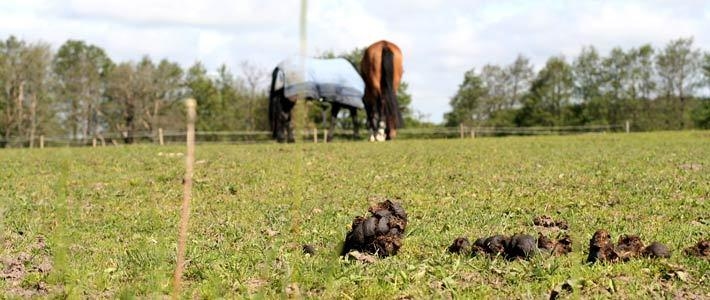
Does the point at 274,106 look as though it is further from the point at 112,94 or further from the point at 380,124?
the point at 112,94

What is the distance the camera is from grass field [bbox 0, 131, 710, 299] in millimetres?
4379

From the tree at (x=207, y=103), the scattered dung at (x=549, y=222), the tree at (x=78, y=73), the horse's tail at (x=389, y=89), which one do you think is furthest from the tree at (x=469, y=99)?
the scattered dung at (x=549, y=222)

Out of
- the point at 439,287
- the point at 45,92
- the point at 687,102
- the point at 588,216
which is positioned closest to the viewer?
the point at 439,287

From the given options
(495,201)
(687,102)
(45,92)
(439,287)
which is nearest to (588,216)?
(495,201)

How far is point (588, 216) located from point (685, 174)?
4.10m

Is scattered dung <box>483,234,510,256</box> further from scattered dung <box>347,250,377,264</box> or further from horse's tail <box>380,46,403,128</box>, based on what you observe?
horse's tail <box>380,46,403,128</box>

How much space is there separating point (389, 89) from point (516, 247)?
17.6 metres

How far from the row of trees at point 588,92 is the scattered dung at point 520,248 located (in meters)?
63.8

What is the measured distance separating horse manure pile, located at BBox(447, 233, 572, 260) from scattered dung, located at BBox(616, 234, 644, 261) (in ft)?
1.08

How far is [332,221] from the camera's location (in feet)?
22.7

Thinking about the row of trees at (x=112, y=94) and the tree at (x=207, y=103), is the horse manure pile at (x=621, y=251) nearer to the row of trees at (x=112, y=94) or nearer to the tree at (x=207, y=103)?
the row of trees at (x=112, y=94)

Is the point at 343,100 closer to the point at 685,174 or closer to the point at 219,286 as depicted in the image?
the point at 685,174

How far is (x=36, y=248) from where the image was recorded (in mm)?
5961

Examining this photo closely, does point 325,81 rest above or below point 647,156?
above
